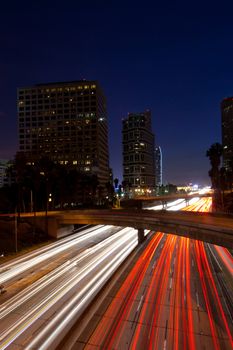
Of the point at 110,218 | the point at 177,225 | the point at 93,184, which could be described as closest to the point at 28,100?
the point at 93,184

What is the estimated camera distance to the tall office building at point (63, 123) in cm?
17425

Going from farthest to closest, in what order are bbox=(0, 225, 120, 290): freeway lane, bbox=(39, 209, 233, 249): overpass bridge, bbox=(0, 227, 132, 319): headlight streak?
bbox=(0, 225, 120, 290): freeway lane, bbox=(39, 209, 233, 249): overpass bridge, bbox=(0, 227, 132, 319): headlight streak

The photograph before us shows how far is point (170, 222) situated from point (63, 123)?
5905 inches

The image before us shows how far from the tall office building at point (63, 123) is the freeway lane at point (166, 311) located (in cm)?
13891

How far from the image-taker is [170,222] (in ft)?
131

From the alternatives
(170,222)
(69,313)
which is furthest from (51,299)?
(170,222)

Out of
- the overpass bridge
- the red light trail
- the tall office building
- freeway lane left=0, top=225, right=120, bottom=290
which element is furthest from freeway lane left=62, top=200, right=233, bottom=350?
the tall office building

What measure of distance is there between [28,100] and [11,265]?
160 m

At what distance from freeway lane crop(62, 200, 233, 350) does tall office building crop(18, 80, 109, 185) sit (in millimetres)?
138908

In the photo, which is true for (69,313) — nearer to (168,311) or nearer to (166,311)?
(166,311)

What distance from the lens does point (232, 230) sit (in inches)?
1163

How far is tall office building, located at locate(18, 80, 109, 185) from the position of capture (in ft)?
572

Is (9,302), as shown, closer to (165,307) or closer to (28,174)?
(165,307)

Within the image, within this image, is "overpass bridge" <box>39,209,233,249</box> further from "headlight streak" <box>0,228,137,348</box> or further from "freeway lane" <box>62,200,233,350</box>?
"headlight streak" <box>0,228,137,348</box>
